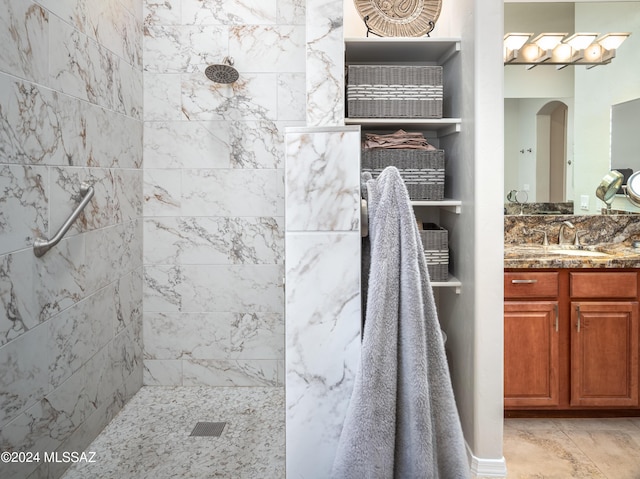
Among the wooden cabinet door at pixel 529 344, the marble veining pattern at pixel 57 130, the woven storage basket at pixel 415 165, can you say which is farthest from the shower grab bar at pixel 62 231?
the wooden cabinet door at pixel 529 344

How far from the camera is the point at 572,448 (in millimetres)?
2762

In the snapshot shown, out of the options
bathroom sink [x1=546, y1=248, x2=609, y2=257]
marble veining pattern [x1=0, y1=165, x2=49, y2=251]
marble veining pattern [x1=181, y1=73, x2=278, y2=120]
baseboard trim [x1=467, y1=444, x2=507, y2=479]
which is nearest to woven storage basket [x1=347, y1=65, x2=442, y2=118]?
marble veining pattern [x1=181, y1=73, x2=278, y2=120]

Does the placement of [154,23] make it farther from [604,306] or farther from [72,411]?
[604,306]

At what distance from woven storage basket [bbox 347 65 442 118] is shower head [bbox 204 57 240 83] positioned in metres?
0.85

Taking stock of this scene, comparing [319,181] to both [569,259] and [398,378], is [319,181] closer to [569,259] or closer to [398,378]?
[398,378]

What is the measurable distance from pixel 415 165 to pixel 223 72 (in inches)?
50.8

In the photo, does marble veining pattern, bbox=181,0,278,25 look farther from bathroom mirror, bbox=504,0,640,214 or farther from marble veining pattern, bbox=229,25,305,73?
bathroom mirror, bbox=504,0,640,214

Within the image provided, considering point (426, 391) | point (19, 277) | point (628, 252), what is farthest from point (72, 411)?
point (628, 252)

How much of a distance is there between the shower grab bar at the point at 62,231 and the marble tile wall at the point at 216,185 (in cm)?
92

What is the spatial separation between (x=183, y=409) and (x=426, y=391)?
2.43 meters

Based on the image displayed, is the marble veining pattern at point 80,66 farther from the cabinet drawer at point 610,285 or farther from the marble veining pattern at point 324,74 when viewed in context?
the cabinet drawer at point 610,285

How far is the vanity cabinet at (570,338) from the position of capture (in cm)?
297

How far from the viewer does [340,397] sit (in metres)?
1.10

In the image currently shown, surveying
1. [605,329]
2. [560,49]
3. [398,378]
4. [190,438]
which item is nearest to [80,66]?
[190,438]
